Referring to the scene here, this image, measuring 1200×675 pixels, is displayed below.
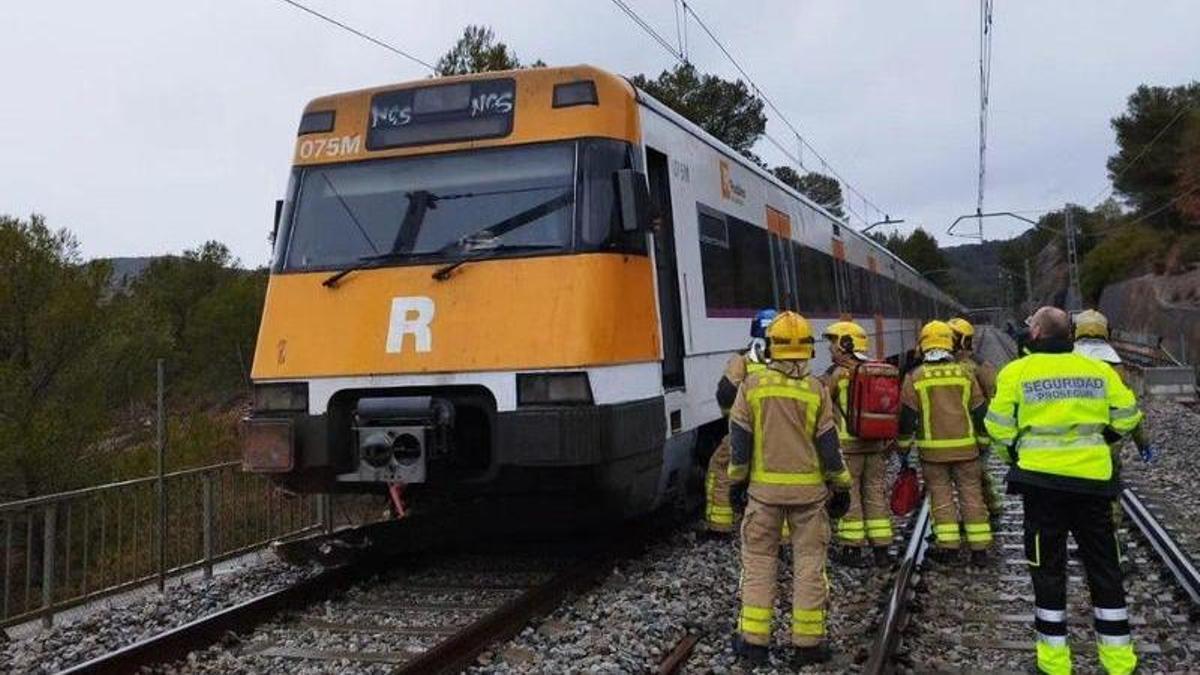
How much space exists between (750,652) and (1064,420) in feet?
6.50

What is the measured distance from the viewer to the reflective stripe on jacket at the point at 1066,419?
17.4 feet

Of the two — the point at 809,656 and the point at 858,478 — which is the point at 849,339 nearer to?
the point at 858,478

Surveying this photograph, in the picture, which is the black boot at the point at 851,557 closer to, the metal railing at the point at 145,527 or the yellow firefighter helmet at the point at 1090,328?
the yellow firefighter helmet at the point at 1090,328

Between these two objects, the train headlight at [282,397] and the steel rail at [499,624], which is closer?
the steel rail at [499,624]

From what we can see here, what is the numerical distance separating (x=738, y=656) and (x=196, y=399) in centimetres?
4524

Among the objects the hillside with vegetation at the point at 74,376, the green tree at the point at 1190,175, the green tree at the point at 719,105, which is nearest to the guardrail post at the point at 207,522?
the hillside with vegetation at the point at 74,376

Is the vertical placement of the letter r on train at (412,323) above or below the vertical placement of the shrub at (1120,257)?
below

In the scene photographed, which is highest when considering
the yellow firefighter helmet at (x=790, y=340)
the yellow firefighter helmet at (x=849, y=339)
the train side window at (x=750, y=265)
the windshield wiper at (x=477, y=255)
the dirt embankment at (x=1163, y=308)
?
the dirt embankment at (x=1163, y=308)

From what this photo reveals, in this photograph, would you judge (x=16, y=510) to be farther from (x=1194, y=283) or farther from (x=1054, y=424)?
(x=1194, y=283)

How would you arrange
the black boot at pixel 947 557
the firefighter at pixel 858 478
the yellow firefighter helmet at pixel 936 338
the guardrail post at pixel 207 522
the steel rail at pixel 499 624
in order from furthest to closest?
the guardrail post at pixel 207 522 < the yellow firefighter helmet at pixel 936 338 < the black boot at pixel 947 557 < the firefighter at pixel 858 478 < the steel rail at pixel 499 624

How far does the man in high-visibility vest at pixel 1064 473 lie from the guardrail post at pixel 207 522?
6.16 meters

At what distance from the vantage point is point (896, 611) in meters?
6.02

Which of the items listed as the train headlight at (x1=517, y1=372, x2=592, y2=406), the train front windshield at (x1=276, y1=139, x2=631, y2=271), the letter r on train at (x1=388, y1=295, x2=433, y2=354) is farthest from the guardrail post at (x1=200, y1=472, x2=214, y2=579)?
the train headlight at (x1=517, y1=372, x2=592, y2=406)

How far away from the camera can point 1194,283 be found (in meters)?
45.0
